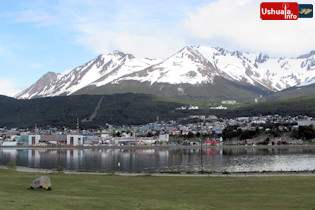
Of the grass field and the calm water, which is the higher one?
the grass field

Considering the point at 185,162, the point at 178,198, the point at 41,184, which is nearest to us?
the point at 178,198

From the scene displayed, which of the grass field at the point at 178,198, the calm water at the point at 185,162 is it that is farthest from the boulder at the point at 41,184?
the calm water at the point at 185,162

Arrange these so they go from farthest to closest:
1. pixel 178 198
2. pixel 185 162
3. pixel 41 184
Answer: pixel 185 162 → pixel 41 184 → pixel 178 198

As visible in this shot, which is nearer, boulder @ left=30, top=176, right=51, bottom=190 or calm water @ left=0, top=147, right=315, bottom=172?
boulder @ left=30, top=176, right=51, bottom=190

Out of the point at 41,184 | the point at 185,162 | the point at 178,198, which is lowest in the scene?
the point at 185,162

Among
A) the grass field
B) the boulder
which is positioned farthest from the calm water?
Answer: the boulder

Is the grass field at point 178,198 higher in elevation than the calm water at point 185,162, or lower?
higher

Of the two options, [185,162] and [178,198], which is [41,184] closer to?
[178,198]

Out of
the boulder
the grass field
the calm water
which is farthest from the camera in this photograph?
the calm water

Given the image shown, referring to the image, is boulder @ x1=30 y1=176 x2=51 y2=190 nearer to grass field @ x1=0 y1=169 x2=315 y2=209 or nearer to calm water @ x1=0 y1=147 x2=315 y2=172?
grass field @ x1=0 y1=169 x2=315 y2=209

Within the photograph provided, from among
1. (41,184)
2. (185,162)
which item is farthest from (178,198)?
(185,162)

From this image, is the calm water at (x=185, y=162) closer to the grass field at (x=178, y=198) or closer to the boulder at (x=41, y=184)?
the grass field at (x=178, y=198)

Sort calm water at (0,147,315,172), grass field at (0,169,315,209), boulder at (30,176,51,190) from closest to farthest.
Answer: grass field at (0,169,315,209), boulder at (30,176,51,190), calm water at (0,147,315,172)

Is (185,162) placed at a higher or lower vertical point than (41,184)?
lower
